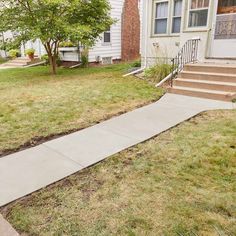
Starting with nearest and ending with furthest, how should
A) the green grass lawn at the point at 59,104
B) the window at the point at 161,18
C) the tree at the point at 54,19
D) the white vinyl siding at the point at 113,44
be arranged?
1. the green grass lawn at the point at 59,104
2. the tree at the point at 54,19
3. the window at the point at 161,18
4. the white vinyl siding at the point at 113,44

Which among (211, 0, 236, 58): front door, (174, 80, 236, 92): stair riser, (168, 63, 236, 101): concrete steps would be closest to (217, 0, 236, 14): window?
(211, 0, 236, 58): front door

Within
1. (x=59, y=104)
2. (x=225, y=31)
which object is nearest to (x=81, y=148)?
(x=59, y=104)

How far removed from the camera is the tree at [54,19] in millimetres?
9375

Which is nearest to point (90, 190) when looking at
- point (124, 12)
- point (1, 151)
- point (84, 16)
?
point (1, 151)

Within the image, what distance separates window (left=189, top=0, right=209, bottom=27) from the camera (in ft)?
27.5

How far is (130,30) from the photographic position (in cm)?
1598

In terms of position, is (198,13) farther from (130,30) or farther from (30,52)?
(30,52)

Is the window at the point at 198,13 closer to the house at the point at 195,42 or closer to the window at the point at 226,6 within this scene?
the house at the point at 195,42

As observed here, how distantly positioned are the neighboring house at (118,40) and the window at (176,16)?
218 inches

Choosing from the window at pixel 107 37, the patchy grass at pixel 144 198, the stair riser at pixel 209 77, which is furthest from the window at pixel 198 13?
the window at pixel 107 37

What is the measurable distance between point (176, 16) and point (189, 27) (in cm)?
93

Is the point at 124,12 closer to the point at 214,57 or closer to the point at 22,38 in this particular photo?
→ the point at 22,38

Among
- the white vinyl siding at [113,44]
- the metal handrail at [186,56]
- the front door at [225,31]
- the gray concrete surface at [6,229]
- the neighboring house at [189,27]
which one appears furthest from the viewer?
the white vinyl siding at [113,44]

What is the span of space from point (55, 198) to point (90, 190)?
1.27 ft
